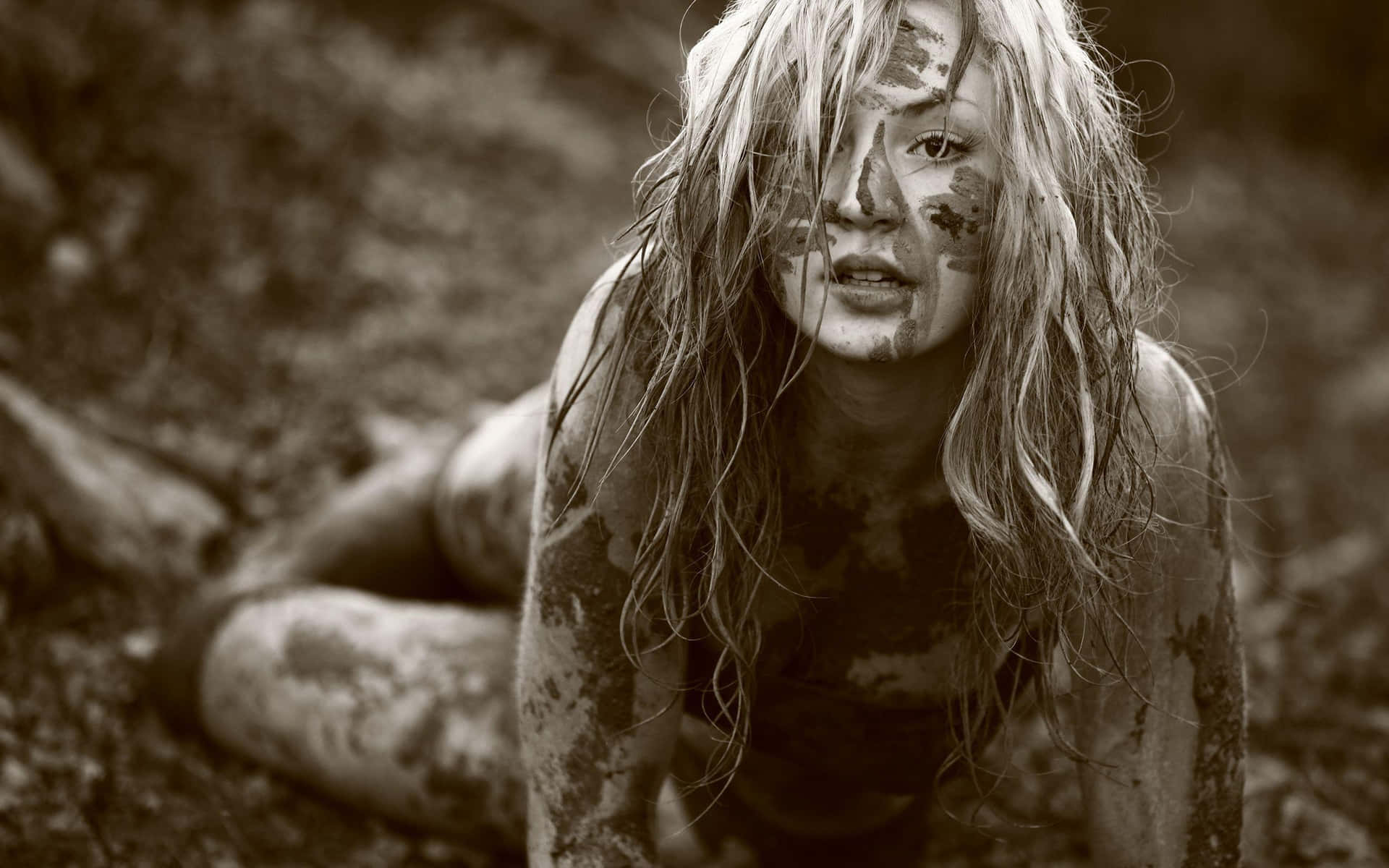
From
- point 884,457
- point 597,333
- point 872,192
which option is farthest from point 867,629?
point 872,192

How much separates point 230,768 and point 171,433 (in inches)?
66.4

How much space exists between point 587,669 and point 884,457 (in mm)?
589

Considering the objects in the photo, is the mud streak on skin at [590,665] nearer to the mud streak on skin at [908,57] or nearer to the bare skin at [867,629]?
the bare skin at [867,629]

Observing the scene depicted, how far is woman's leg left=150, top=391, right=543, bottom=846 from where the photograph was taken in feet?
9.57

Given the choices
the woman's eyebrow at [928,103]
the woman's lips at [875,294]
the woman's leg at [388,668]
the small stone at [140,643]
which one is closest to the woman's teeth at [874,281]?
the woman's lips at [875,294]

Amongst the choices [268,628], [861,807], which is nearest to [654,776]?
[861,807]

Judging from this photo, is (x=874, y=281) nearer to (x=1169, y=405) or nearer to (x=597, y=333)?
(x=597, y=333)

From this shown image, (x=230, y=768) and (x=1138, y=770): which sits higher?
(x=1138, y=770)

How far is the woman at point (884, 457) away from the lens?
5.63 feet

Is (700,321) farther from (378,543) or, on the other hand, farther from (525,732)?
(378,543)

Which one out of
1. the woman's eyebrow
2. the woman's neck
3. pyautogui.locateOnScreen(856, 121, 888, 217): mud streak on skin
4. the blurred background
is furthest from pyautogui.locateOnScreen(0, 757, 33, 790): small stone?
the woman's eyebrow

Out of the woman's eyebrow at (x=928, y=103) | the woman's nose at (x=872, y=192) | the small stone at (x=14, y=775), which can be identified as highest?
the woman's eyebrow at (x=928, y=103)

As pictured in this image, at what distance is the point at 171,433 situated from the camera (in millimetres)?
4438

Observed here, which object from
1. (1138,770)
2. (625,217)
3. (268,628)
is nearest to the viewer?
(1138,770)
